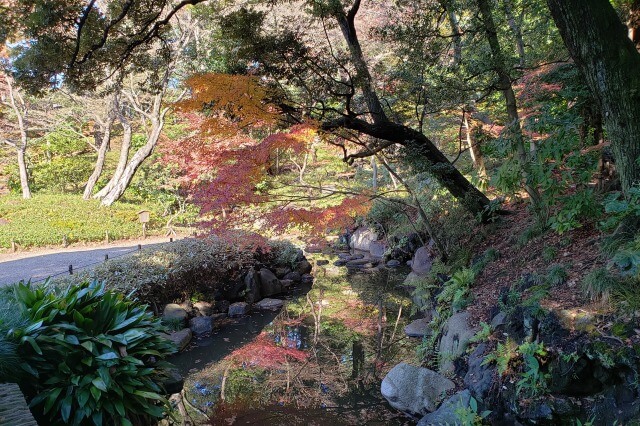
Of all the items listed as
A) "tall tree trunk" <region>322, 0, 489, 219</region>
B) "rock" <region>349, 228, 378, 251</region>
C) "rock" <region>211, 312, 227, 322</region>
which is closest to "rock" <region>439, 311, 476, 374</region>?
"tall tree trunk" <region>322, 0, 489, 219</region>

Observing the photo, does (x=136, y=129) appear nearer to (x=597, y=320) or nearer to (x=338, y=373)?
(x=338, y=373)

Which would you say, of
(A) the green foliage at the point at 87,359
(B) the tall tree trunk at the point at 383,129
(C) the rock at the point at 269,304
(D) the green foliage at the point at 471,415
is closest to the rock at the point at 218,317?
(C) the rock at the point at 269,304

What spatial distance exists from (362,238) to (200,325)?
835 centimetres

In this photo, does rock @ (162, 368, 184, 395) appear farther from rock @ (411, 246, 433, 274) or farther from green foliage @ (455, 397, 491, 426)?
rock @ (411, 246, 433, 274)

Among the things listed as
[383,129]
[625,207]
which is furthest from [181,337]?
[625,207]

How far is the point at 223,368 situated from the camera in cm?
665

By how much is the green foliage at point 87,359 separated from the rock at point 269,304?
16.8 feet

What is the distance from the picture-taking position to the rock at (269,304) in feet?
31.5

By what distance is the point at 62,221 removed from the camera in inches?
631

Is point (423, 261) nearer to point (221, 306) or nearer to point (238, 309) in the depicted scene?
point (238, 309)

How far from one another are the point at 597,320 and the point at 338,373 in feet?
11.7

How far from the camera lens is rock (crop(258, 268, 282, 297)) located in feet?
34.4

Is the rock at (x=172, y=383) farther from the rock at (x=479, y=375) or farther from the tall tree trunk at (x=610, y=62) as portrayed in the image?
the tall tree trunk at (x=610, y=62)

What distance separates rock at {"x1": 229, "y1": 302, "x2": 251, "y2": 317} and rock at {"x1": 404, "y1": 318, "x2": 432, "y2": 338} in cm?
349
